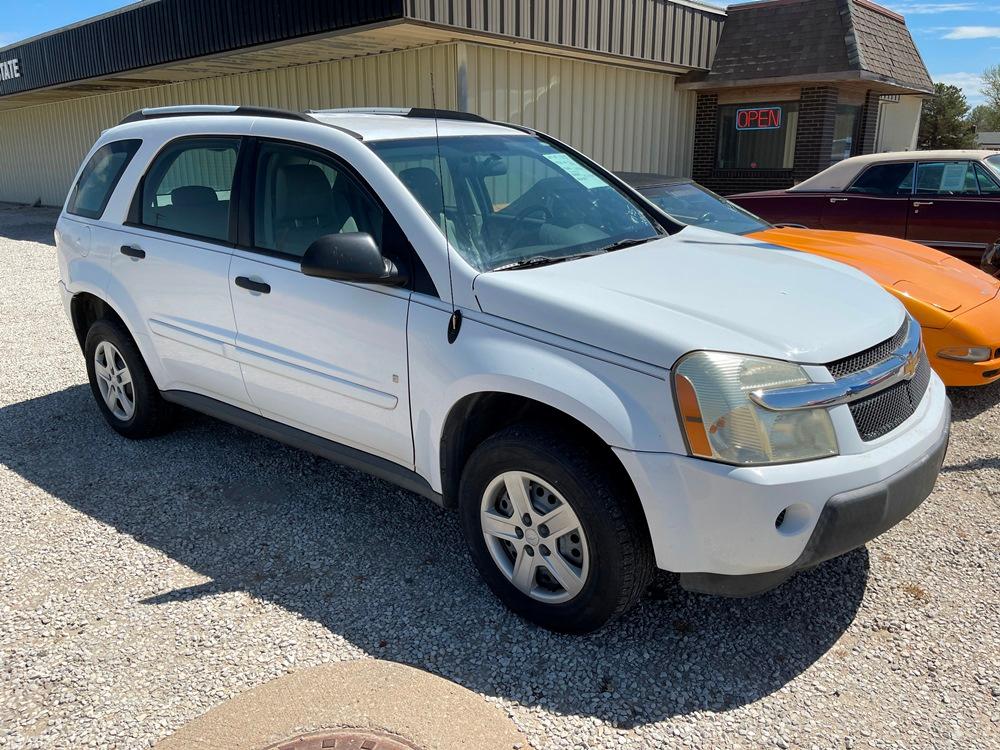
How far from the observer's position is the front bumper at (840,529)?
8.16ft

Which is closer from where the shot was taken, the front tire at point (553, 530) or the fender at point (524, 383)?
the fender at point (524, 383)

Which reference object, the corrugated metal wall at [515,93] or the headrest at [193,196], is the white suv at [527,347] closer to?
the headrest at [193,196]

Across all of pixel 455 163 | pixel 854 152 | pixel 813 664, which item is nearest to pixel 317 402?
pixel 455 163

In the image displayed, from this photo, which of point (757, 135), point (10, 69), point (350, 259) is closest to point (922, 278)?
point (350, 259)

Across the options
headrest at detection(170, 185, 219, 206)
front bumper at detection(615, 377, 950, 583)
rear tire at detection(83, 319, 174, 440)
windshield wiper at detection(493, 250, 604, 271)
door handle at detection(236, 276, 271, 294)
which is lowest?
rear tire at detection(83, 319, 174, 440)

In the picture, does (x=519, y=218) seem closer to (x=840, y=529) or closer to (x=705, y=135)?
(x=840, y=529)

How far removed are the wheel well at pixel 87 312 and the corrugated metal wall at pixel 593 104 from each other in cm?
711

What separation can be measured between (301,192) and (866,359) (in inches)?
96.8

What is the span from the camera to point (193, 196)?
161 inches

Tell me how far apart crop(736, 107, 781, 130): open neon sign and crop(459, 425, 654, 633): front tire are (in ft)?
43.8

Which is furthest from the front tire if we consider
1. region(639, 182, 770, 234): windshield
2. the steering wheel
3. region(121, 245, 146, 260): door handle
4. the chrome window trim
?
region(639, 182, 770, 234): windshield

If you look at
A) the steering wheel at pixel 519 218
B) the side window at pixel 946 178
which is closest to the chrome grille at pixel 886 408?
the steering wheel at pixel 519 218

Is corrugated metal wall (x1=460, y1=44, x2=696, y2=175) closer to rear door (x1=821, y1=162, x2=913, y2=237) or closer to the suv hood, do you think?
rear door (x1=821, y1=162, x2=913, y2=237)

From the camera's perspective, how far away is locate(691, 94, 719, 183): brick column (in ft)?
49.0
